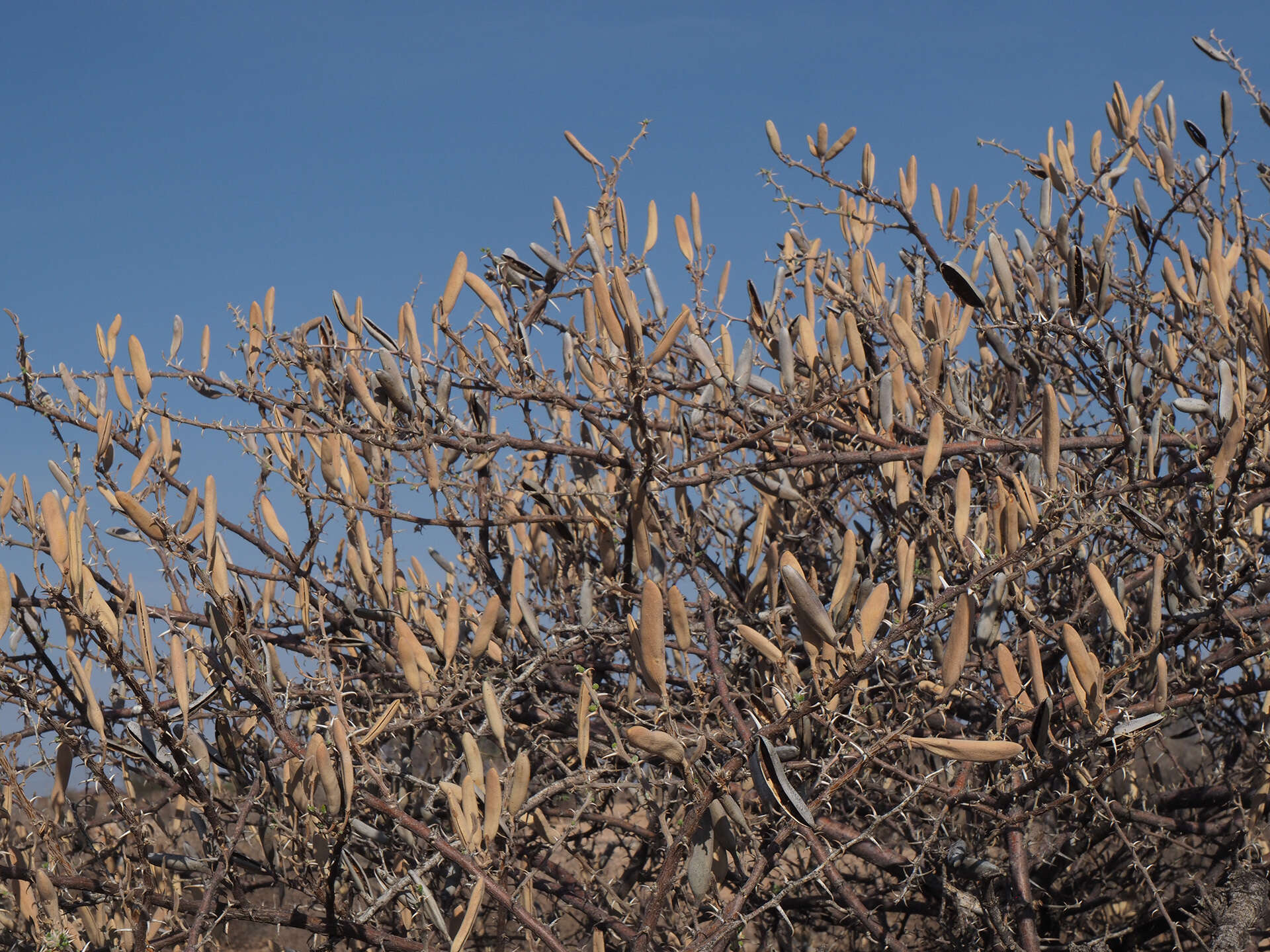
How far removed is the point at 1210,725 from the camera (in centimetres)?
301

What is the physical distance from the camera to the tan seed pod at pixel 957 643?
1304 millimetres

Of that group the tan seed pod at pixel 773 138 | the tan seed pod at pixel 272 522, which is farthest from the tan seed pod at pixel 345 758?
the tan seed pod at pixel 773 138

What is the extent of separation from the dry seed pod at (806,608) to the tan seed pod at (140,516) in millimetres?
1213

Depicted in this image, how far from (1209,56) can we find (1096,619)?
5.52 ft

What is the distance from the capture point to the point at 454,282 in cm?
235

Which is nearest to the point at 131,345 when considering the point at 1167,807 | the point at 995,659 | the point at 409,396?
the point at 409,396

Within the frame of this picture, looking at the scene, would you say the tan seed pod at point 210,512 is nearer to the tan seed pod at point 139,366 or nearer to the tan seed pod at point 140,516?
the tan seed pod at point 140,516

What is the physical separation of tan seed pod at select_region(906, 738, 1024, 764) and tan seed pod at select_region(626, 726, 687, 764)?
0.30m

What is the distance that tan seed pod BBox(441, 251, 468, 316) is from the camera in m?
2.32

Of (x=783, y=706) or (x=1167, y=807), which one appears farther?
(x=1167, y=807)

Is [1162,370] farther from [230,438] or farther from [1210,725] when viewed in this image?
[230,438]

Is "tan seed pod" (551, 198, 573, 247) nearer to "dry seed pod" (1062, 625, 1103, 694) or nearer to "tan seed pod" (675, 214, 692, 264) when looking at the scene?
"tan seed pod" (675, 214, 692, 264)

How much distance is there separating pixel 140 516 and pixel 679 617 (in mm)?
1116

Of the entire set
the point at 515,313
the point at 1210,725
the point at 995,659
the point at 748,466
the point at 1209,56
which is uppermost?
the point at 1209,56
